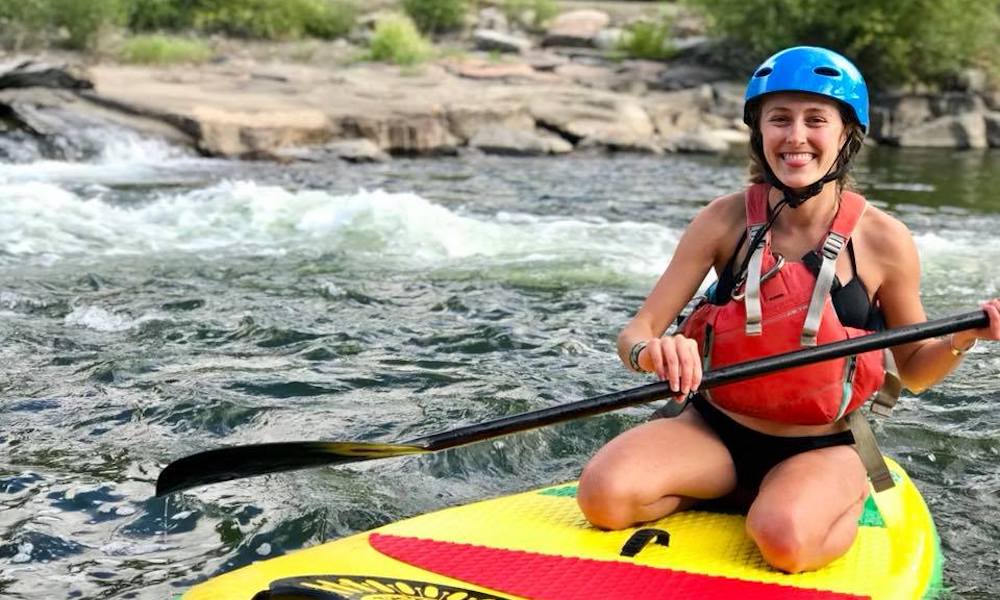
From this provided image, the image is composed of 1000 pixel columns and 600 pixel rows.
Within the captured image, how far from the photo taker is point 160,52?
14859 millimetres

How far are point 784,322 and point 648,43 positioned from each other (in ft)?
52.8

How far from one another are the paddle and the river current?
0.29 m

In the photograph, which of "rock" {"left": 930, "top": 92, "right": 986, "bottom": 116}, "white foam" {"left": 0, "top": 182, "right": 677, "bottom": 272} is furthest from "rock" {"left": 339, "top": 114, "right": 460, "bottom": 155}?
"rock" {"left": 930, "top": 92, "right": 986, "bottom": 116}

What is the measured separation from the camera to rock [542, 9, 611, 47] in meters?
18.9

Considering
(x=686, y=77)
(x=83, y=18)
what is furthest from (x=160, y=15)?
(x=686, y=77)

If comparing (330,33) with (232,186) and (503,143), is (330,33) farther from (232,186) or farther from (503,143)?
(232,186)

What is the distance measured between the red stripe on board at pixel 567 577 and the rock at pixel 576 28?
672 inches

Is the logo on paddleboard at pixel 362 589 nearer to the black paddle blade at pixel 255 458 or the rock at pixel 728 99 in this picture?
the black paddle blade at pixel 255 458

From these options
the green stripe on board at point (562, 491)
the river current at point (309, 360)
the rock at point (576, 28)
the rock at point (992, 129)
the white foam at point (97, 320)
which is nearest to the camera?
the green stripe on board at point (562, 491)

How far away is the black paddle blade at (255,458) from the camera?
2586 mm

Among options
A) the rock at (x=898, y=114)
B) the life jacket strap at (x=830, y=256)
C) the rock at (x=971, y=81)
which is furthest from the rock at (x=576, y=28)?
the life jacket strap at (x=830, y=256)

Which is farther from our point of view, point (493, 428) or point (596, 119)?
point (596, 119)

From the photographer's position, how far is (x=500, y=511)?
2.68m

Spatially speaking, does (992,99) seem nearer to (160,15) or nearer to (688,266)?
(160,15)
